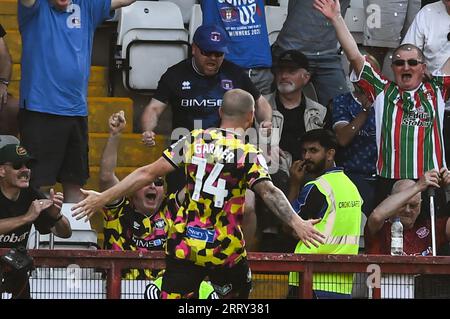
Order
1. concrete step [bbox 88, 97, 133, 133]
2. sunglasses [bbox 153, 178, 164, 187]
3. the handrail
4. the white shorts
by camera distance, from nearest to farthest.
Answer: the handrail, sunglasses [bbox 153, 178, 164, 187], concrete step [bbox 88, 97, 133, 133], the white shorts

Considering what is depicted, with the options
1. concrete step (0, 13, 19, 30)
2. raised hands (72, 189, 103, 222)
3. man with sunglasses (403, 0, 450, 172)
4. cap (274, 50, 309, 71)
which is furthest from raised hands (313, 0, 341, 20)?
concrete step (0, 13, 19, 30)

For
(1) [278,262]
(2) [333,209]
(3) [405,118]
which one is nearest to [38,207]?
(1) [278,262]

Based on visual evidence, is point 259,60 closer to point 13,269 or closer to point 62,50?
point 62,50

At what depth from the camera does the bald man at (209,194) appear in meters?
10.5

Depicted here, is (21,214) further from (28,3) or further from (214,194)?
(214,194)

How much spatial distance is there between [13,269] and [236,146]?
1.79 m

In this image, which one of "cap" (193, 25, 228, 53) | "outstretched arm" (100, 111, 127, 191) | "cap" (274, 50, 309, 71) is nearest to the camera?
"outstretched arm" (100, 111, 127, 191)

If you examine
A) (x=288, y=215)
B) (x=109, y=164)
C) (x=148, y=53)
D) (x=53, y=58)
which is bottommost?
(x=288, y=215)

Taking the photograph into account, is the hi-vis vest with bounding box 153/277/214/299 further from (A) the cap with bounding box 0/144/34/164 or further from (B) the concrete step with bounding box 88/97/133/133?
(B) the concrete step with bounding box 88/97/133/133

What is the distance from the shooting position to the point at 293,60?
13.7 metres

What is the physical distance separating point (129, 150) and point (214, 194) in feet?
11.6

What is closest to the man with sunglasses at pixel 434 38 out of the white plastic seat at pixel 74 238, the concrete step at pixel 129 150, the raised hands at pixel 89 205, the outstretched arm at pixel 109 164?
the concrete step at pixel 129 150

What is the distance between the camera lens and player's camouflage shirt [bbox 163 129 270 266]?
10.5 m

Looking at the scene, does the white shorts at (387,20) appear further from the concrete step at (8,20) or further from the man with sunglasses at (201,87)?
the concrete step at (8,20)
